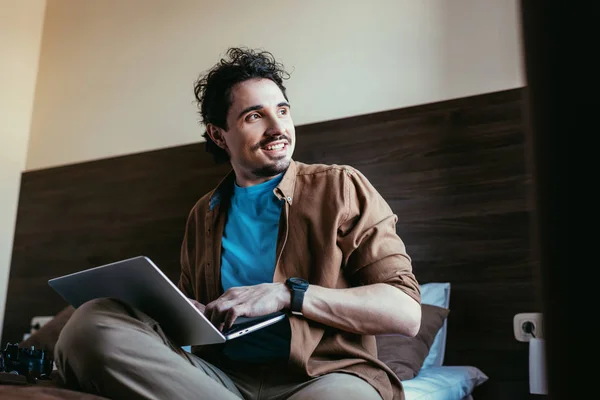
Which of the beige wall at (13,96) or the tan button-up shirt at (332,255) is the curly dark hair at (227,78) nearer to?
the tan button-up shirt at (332,255)

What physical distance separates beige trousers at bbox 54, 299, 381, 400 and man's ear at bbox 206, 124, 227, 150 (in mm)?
780

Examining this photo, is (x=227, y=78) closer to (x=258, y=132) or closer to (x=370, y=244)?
(x=258, y=132)

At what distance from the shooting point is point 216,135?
186 centimetres

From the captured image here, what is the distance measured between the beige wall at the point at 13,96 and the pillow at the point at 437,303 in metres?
2.29

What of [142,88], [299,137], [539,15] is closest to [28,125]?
[142,88]

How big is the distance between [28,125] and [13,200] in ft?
1.48

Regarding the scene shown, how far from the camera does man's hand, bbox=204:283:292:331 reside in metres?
1.22

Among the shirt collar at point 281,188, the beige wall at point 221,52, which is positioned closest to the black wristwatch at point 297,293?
the shirt collar at point 281,188

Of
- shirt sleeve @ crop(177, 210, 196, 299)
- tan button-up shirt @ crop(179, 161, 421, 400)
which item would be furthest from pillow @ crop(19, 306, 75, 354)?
tan button-up shirt @ crop(179, 161, 421, 400)

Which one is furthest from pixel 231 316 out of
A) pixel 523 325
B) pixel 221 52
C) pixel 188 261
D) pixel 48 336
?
pixel 221 52

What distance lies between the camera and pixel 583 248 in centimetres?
23

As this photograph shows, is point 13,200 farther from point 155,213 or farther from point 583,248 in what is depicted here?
point 583,248

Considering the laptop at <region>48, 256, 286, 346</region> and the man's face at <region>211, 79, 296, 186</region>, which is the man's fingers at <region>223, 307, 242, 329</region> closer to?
the laptop at <region>48, 256, 286, 346</region>

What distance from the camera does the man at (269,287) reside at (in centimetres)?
106
